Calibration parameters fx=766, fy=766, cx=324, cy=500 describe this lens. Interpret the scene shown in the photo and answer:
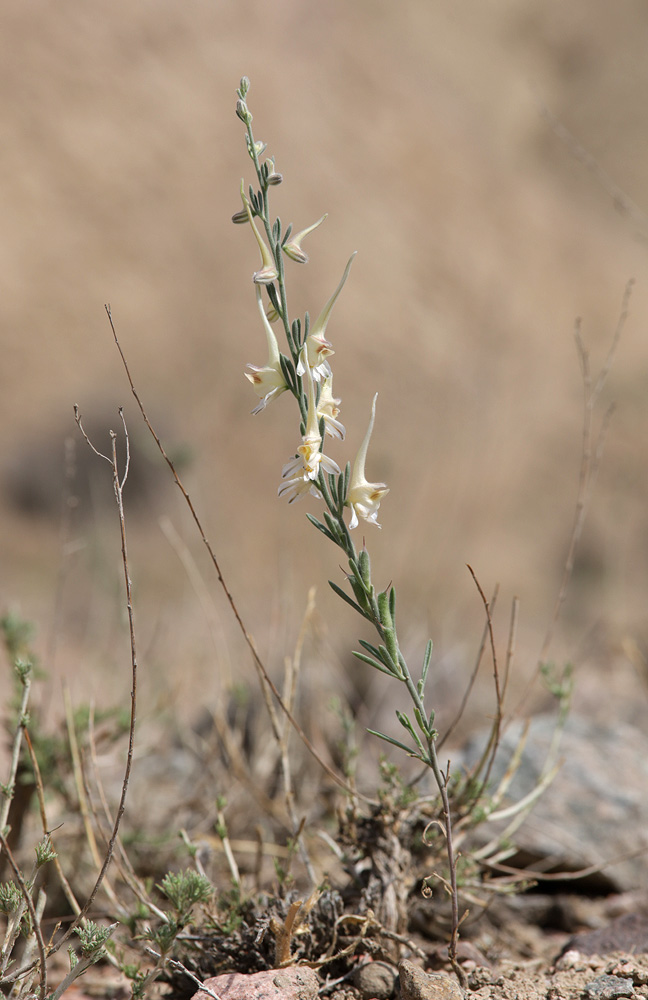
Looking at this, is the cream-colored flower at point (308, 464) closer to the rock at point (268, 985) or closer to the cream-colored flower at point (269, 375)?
the cream-colored flower at point (269, 375)

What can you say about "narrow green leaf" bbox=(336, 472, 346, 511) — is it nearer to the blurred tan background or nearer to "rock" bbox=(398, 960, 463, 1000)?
"rock" bbox=(398, 960, 463, 1000)

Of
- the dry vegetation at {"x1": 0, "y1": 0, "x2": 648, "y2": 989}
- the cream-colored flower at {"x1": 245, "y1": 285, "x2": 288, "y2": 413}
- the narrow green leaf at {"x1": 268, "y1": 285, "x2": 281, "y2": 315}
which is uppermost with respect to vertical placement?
the dry vegetation at {"x1": 0, "y1": 0, "x2": 648, "y2": 989}

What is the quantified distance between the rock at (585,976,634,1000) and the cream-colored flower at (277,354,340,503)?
1.02m

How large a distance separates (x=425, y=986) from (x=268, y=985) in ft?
0.92

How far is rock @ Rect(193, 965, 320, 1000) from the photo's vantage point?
132 cm

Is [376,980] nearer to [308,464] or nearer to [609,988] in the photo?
[609,988]

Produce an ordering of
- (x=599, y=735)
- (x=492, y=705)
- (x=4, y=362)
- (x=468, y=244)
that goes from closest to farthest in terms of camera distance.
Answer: (x=599, y=735) → (x=492, y=705) → (x=4, y=362) → (x=468, y=244)

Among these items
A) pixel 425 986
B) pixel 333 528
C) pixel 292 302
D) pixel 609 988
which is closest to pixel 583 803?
pixel 609 988

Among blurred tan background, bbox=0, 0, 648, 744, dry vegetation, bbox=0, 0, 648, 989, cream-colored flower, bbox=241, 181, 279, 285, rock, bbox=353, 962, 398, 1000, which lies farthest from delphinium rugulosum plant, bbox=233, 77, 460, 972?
blurred tan background, bbox=0, 0, 648, 744

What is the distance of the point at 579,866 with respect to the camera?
2232mm

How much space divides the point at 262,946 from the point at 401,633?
2702 millimetres

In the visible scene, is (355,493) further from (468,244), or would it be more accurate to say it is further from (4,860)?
(468,244)

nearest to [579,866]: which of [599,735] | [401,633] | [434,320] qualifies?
[599,735]

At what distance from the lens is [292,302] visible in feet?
30.5
